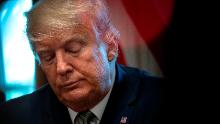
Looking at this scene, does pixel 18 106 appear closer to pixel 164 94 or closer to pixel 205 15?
pixel 164 94

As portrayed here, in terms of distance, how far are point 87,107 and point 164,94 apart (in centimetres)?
28

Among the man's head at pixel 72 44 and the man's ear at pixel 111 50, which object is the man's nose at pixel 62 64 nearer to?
the man's head at pixel 72 44

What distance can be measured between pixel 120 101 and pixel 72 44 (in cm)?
28

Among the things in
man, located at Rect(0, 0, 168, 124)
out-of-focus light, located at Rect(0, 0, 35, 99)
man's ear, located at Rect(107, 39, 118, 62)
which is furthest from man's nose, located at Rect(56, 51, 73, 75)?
out-of-focus light, located at Rect(0, 0, 35, 99)

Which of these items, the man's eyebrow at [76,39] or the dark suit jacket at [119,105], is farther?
the dark suit jacket at [119,105]

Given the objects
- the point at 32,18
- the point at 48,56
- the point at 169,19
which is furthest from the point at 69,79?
the point at 169,19

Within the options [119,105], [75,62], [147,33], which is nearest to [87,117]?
[119,105]

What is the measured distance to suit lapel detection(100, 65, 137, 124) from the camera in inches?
52.7

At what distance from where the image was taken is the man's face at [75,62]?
48.3 inches

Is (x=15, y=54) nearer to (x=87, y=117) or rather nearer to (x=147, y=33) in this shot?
(x=87, y=117)

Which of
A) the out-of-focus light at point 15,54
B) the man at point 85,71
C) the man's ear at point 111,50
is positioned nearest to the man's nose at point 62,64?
the man at point 85,71

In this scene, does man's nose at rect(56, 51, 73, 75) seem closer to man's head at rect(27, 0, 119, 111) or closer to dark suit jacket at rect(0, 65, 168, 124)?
man's head at rect(27, 0, 119, 111)

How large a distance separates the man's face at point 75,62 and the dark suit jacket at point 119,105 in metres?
0.11

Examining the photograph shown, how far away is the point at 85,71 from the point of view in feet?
4.05
